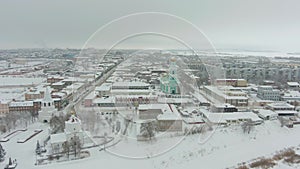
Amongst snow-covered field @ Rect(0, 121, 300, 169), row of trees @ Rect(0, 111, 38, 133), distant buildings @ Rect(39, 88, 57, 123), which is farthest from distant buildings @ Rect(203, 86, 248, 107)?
row of trees @ Rect(0, 111, 38, 133)

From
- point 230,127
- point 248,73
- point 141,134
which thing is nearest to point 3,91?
point 141,134

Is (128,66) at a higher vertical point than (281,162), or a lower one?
higher

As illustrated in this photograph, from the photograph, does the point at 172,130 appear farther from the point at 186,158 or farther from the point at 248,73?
the point at 248,73

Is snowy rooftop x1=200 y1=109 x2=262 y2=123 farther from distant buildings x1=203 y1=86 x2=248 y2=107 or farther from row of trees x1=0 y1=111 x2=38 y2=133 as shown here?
row of trees x1=0 y1=111 x2=38 y2=133

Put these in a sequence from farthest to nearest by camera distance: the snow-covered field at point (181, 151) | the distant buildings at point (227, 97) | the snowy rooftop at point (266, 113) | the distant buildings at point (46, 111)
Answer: the distant buildings at point (227, 97), the snowy rooftop at point (266, 113), the distant buildings at point (46, 111), the snow-covered field at point (181, 151)

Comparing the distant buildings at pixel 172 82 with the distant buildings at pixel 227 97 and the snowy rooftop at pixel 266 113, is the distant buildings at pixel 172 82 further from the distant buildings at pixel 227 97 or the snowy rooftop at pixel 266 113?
the snowy rooftop at pixel 266 113

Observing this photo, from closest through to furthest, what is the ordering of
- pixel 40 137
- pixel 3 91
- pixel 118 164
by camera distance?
pixel 118 164
pixel 40 137
pixel 3 91

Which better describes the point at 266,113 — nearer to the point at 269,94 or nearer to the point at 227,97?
the point at 227,97

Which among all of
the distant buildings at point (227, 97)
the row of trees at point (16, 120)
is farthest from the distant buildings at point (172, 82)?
the row of trees at point (16, 120)
